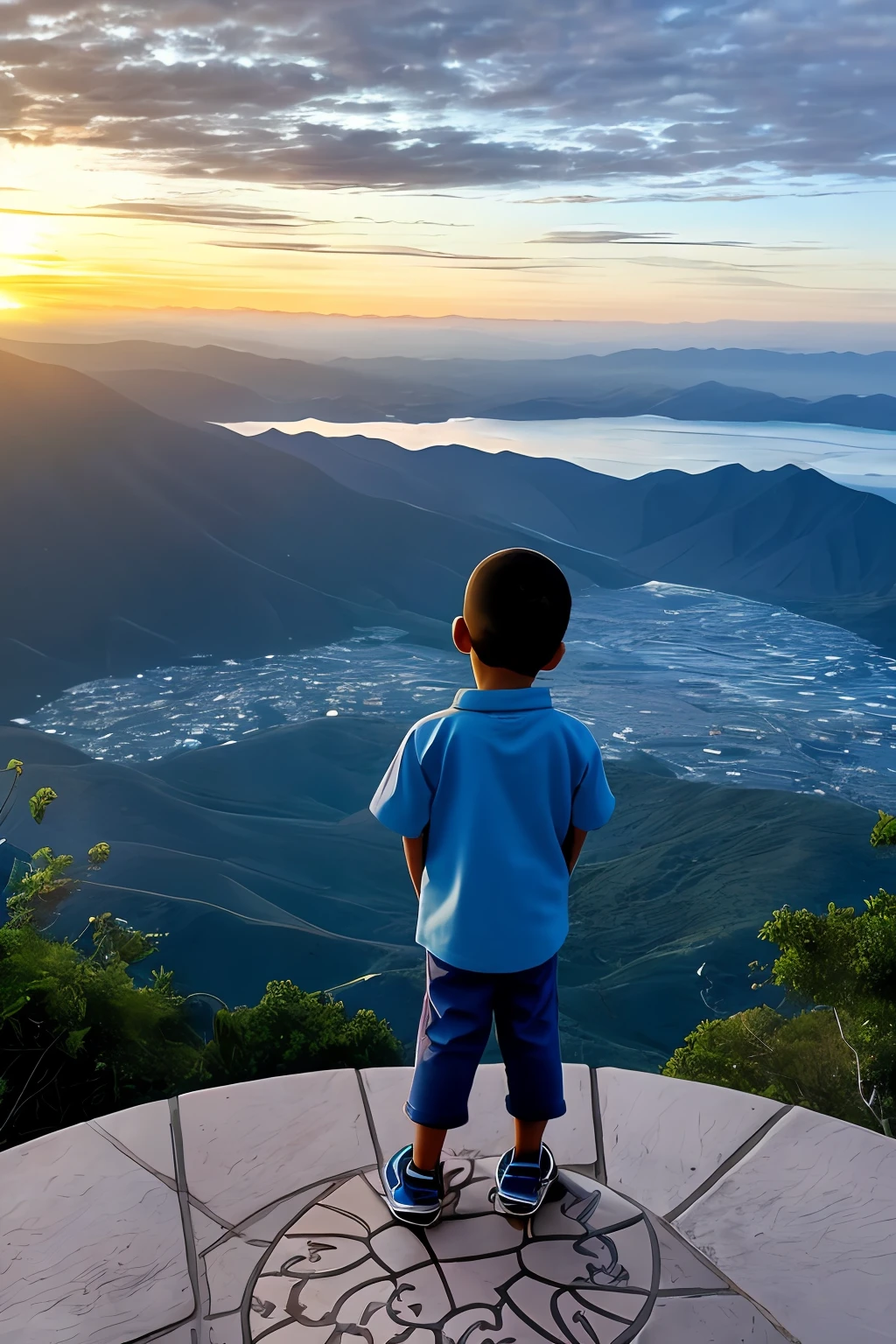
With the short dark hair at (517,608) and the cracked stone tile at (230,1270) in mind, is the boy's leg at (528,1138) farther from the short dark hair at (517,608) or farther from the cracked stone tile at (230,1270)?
the short dark hair at (517,608)

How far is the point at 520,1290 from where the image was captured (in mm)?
1553

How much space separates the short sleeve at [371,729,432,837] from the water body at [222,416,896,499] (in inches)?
570

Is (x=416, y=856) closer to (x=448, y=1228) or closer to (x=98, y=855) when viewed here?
(x=448, y=1228)

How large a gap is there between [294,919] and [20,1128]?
7356 millimetres

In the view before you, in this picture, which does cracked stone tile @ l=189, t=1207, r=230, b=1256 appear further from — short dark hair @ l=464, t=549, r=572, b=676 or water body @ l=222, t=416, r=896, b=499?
water body @ l=222, t=416, r=896, b=499

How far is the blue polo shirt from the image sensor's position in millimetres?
1561

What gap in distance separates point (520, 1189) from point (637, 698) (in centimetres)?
1274

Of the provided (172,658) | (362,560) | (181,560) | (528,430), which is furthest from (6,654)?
(528,430)

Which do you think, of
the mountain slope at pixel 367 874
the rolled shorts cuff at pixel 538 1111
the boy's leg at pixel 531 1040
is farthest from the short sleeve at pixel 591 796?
the mountain slope at pixel 367 874

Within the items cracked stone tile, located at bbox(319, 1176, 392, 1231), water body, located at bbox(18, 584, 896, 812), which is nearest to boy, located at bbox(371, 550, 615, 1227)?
cracked stone tile, located at bbox(319, 1176, 392, 1231)

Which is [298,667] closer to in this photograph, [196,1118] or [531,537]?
[531,537]

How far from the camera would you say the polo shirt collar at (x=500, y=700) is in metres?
1.57

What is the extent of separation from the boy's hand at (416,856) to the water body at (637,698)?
1094 cm

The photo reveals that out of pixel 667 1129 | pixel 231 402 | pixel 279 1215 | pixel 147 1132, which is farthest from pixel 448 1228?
pixel 231 402
